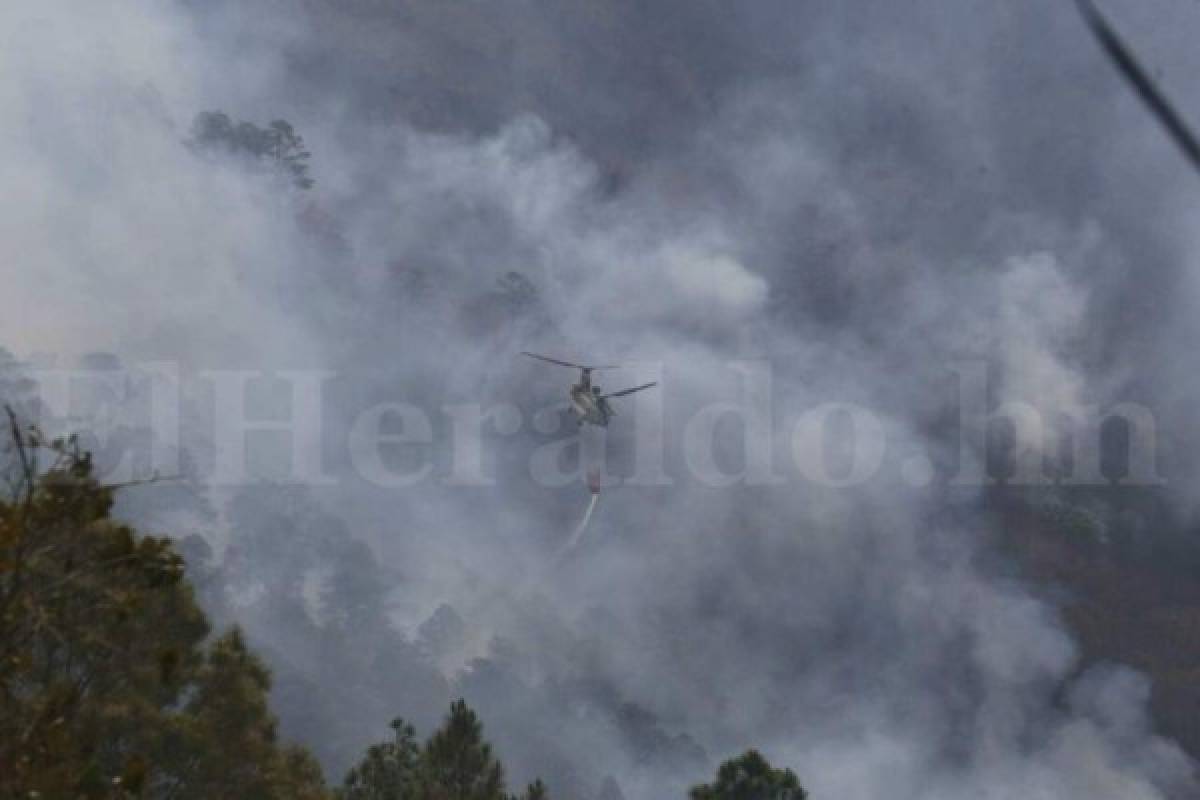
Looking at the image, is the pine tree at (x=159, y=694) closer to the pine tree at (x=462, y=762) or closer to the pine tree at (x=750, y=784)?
the pine tree at (x=462, y=762)

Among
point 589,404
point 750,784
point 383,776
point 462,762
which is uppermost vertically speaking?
point 589,404

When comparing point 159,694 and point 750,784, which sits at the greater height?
point 159,694

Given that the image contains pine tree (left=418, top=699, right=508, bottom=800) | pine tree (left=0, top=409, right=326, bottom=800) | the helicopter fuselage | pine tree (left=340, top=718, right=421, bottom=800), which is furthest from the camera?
the helicopter fuselage

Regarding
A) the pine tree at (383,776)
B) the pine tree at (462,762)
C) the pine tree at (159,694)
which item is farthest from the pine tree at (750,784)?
the pine tree at (159,694)

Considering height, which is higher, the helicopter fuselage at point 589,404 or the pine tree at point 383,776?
the helicopter fuselage at point 589,404

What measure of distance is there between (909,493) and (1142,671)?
27.7 metres

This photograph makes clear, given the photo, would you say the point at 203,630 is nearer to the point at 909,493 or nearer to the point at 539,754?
the point at 539,754

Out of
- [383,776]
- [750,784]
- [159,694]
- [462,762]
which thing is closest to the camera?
[159,694]

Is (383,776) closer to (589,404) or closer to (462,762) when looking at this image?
(462,762)

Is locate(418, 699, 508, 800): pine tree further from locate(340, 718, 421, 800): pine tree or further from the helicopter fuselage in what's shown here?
the helicopter fuselage

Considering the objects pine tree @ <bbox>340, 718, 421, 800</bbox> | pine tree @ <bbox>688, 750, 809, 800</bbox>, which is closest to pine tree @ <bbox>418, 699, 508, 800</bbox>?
pine tree @ <bbox>340, 718, 421, 800</bbox>

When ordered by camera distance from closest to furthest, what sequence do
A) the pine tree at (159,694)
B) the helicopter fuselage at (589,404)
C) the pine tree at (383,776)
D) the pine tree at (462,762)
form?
the pine tree at (159,694) → the pine tree at (383,776) → the pine tree at (462,762) → the helicopter fuselage at (589,404)

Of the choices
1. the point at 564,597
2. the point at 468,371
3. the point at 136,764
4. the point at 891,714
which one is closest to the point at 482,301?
the point at 468,371

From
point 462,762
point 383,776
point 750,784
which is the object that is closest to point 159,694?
point 383,776
